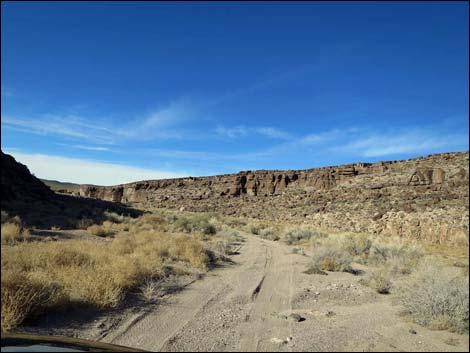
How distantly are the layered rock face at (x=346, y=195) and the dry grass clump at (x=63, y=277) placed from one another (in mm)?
6627

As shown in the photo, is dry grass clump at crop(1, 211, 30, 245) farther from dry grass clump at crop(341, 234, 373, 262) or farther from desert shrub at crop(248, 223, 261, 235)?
desert shrub at crop(248, 223, 261, 235)

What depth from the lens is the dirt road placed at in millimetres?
5969

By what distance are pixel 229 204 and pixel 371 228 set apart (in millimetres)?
62561

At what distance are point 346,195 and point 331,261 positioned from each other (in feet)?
33.6

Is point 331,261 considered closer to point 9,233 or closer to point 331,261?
point 331,261

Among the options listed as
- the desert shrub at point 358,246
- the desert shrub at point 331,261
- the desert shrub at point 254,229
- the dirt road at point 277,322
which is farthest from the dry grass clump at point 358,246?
the desert shrub at point 254,229

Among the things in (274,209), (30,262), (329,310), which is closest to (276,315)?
(329,310)

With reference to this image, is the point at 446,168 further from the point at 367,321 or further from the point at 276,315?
the point at 276,315

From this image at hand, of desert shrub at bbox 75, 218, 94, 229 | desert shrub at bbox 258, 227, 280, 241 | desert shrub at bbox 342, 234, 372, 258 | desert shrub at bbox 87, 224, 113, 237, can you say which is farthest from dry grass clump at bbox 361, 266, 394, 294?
desert shrub at bbox 258, 227, 280, 241

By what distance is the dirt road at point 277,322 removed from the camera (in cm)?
597

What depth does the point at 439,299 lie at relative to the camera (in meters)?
6.83

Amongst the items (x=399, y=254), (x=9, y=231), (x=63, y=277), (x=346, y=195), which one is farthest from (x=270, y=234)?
(x=9, y=231)

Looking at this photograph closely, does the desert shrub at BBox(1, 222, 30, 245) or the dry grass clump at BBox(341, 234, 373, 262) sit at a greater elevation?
the desert shrub at BBox(1, 222, 30, 245)

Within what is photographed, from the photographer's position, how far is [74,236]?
17.6m
